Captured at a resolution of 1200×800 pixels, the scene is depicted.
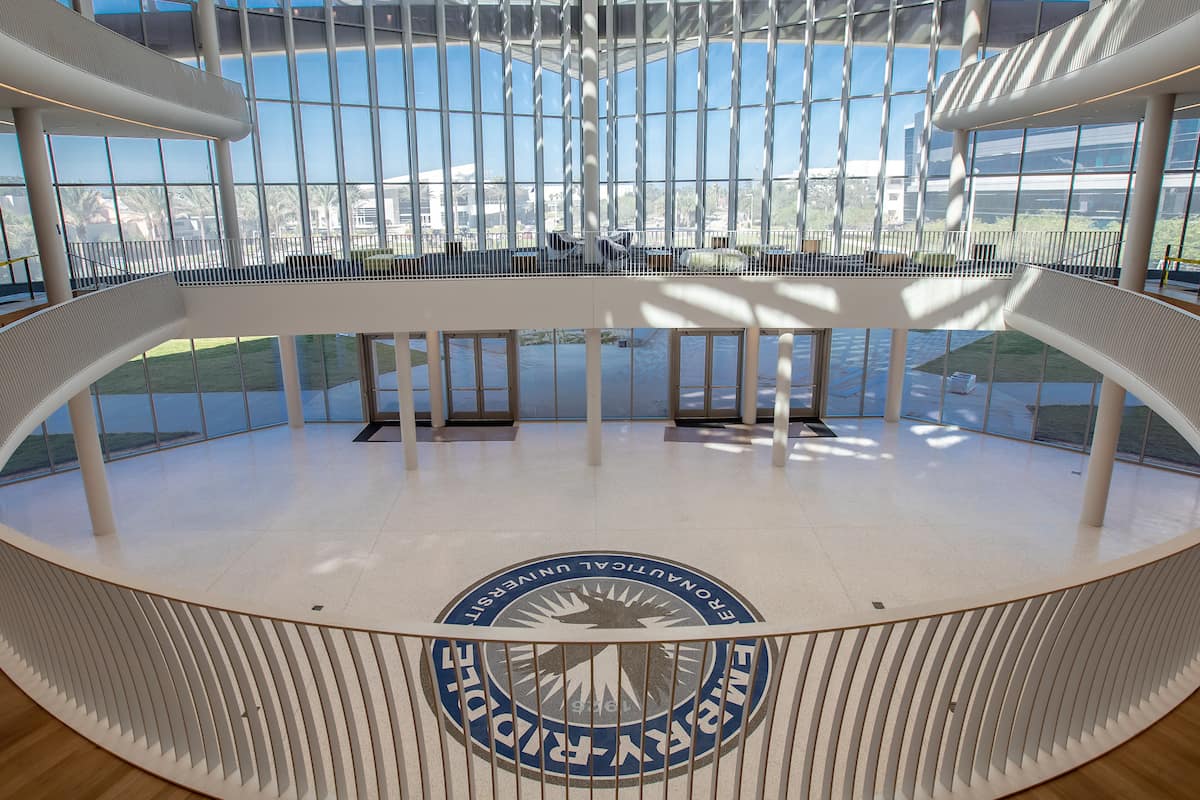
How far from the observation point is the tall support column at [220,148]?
64.4 ft

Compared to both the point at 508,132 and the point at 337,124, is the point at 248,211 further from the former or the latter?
the point at 508,132

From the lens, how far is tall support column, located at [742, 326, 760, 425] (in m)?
21.8

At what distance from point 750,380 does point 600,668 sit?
13.4 metres

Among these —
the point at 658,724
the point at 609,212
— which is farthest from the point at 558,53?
the point at 658,724

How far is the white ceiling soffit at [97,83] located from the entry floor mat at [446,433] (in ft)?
28.4

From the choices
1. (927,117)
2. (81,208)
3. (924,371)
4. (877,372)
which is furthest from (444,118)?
(924,371)

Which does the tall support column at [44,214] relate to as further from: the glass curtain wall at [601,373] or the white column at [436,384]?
the glass curtain wall at [601,373]

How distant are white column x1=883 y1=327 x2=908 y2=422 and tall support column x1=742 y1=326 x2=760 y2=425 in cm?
385

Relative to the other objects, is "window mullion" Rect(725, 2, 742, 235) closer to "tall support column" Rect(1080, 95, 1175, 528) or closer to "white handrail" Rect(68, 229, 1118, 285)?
"white handrail" Rect(68, 229, 1118, 285)

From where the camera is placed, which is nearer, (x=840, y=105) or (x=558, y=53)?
(x=840, y=105)

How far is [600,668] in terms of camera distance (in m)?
10.4

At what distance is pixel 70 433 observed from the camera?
21.6 m

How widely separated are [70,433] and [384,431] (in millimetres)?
8974

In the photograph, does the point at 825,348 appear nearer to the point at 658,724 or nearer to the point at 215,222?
the point at 658,724
